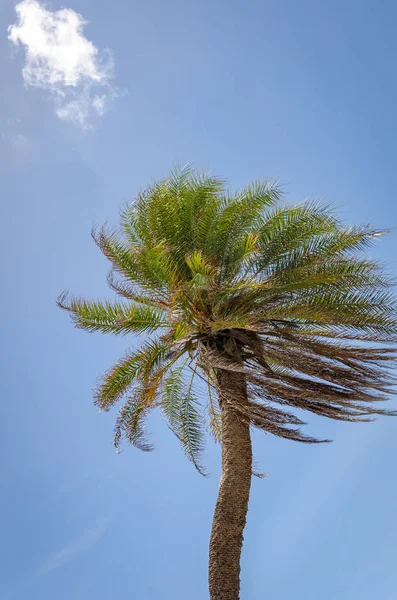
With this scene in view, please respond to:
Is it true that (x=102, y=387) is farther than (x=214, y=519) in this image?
Yes

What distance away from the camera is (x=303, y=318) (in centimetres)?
1119

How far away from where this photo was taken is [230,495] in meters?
10.7

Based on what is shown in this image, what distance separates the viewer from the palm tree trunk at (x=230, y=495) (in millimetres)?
10031

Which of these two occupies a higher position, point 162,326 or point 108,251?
point 108,251

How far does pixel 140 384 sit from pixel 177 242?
2.77 meters

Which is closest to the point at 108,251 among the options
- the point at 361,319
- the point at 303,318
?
the point at 303,318

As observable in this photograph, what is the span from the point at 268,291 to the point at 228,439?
8.90ft

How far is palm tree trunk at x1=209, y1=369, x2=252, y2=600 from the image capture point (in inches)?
395

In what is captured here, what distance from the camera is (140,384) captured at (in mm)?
12680

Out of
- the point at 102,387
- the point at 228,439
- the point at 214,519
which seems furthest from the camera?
the point at 102,387

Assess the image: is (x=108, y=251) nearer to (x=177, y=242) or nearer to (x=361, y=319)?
(x=177, y=242)

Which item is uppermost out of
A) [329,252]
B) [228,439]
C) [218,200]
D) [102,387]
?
[218,200]

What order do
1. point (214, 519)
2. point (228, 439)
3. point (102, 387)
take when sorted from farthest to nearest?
1. point (102, 387)
2. point (228, 439)
3. point (214, 519)

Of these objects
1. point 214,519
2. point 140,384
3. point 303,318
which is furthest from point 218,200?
point 214,519
